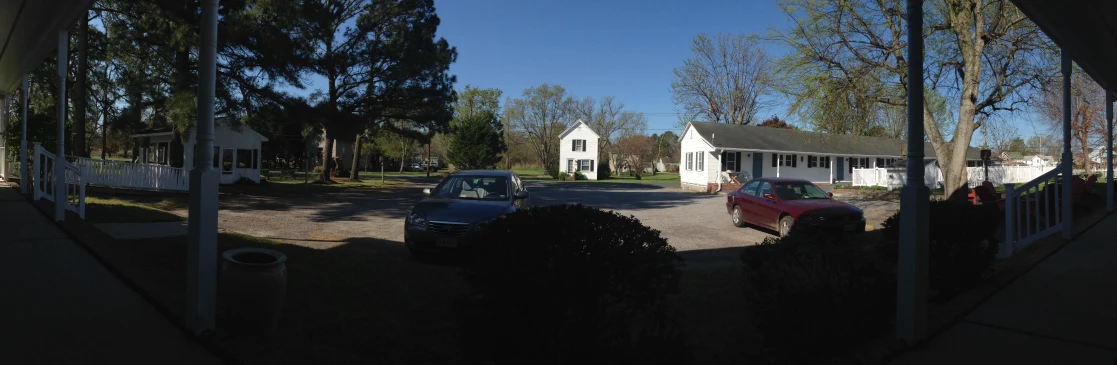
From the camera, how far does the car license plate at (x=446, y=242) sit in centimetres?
830

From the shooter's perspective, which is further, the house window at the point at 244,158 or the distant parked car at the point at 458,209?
the house window at the point at 244,158

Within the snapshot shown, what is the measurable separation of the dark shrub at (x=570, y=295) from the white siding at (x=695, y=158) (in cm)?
3121

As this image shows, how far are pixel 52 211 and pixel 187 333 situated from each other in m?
9.22

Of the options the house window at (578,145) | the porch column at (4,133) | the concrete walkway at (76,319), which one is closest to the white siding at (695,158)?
the house window at (578,145)

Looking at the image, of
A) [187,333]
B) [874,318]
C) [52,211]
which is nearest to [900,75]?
[874,318]

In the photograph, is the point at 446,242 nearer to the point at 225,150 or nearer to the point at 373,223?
the point at 373,223

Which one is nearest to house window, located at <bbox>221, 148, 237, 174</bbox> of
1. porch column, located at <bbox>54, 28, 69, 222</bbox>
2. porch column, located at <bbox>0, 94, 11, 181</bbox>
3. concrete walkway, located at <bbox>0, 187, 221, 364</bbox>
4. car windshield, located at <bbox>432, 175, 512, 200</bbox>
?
porch column, located at <bbox>0, 94, 11, 181</bbox>

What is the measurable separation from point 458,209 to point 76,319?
4773 millimetres

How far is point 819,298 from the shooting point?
13.1 ft

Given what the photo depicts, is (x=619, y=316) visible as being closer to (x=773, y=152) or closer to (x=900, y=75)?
(x=900, y=75)

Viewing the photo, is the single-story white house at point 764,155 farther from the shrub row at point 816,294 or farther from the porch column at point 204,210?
the porch column at point 204,210

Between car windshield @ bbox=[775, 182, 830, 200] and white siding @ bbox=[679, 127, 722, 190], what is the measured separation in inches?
795

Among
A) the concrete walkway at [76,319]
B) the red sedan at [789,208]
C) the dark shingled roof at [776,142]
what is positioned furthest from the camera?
the dark shingled roof at [776,142]

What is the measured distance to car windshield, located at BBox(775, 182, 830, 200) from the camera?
1320cm
